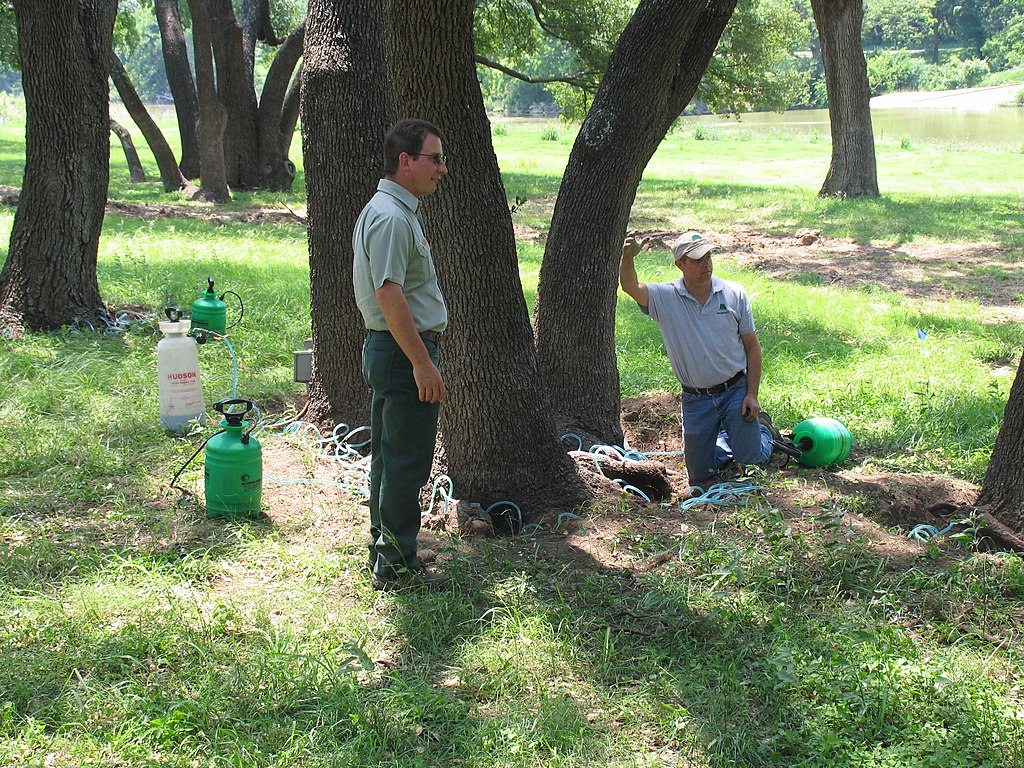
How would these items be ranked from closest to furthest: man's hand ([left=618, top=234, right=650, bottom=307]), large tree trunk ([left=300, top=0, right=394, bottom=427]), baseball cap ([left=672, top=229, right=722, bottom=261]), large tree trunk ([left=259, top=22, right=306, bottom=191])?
man's hand ([left=618, top=234, right=650, bottom=307]) < baseball cap ([left=672, top=229, right=722, bottom=261]) < large tree trunk ([left=300, top=0, right=394, bottom=427]) < large tree trunk ([left=259, top=22, right=306, bottom=191])

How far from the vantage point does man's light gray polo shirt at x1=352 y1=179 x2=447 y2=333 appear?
3850 millimetres

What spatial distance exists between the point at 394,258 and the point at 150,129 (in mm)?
16951

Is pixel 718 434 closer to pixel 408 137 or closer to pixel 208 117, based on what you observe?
pixel 408 137

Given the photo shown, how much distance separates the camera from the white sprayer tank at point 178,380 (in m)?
6.04

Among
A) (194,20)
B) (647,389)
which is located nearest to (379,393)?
(647,389)

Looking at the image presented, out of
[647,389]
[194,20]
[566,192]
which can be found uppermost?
[194,20]

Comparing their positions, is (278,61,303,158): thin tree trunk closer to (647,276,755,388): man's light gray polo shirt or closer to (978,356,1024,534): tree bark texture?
(647,276,755,388): man's light gray polo shirt

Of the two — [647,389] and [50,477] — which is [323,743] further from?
[647,389]

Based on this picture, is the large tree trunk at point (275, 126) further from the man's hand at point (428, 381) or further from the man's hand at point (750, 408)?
the man's hand at point (428, 381)

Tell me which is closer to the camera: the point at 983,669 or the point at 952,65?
the point at 983,669

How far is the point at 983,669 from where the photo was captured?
3.59 metres

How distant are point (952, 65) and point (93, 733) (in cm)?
9278

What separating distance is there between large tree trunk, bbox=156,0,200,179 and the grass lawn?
14687 mm

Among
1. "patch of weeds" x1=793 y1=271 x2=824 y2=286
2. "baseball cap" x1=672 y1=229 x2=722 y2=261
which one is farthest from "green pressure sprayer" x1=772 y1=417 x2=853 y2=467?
"patch of weeds" x1=793 y1=271 x2=824 y2=286
